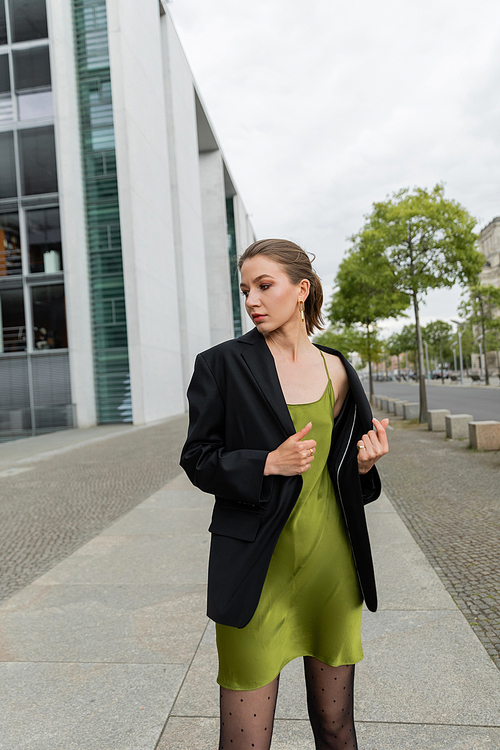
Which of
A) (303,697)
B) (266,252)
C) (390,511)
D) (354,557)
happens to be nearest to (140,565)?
(303,697)

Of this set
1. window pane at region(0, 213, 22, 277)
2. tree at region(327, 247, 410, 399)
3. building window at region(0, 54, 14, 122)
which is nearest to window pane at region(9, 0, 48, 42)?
building window at region(0, 54, 14, 122)

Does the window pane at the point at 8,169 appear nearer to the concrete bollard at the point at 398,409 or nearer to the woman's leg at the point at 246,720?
the concrete bollard at the point at 398,409

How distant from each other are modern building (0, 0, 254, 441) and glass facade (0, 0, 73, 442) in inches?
1.4

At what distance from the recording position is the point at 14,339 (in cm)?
1959

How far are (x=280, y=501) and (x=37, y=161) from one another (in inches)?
842

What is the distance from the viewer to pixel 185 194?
29.9m

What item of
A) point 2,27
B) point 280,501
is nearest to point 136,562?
point 280,501

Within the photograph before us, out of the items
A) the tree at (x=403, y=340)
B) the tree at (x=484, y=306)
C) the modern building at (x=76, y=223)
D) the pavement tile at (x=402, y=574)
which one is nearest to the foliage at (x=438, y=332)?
the tree at (x=403, y=340)

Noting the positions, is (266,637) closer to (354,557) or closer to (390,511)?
(354,557)

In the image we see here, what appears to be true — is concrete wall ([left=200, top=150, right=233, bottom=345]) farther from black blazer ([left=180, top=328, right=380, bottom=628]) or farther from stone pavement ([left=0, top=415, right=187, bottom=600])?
black blazer ([left=180, top=328, right=380, bottom=628])

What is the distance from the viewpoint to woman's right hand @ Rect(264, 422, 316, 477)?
4.85ft

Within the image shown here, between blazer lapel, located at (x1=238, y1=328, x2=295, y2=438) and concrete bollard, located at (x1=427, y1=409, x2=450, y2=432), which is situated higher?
blazer lapel, located at (x1=238, y1=328, x2=295, y2=438)

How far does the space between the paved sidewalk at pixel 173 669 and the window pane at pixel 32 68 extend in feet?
66.3

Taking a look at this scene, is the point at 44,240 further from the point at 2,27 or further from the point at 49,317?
the point at 2,27
